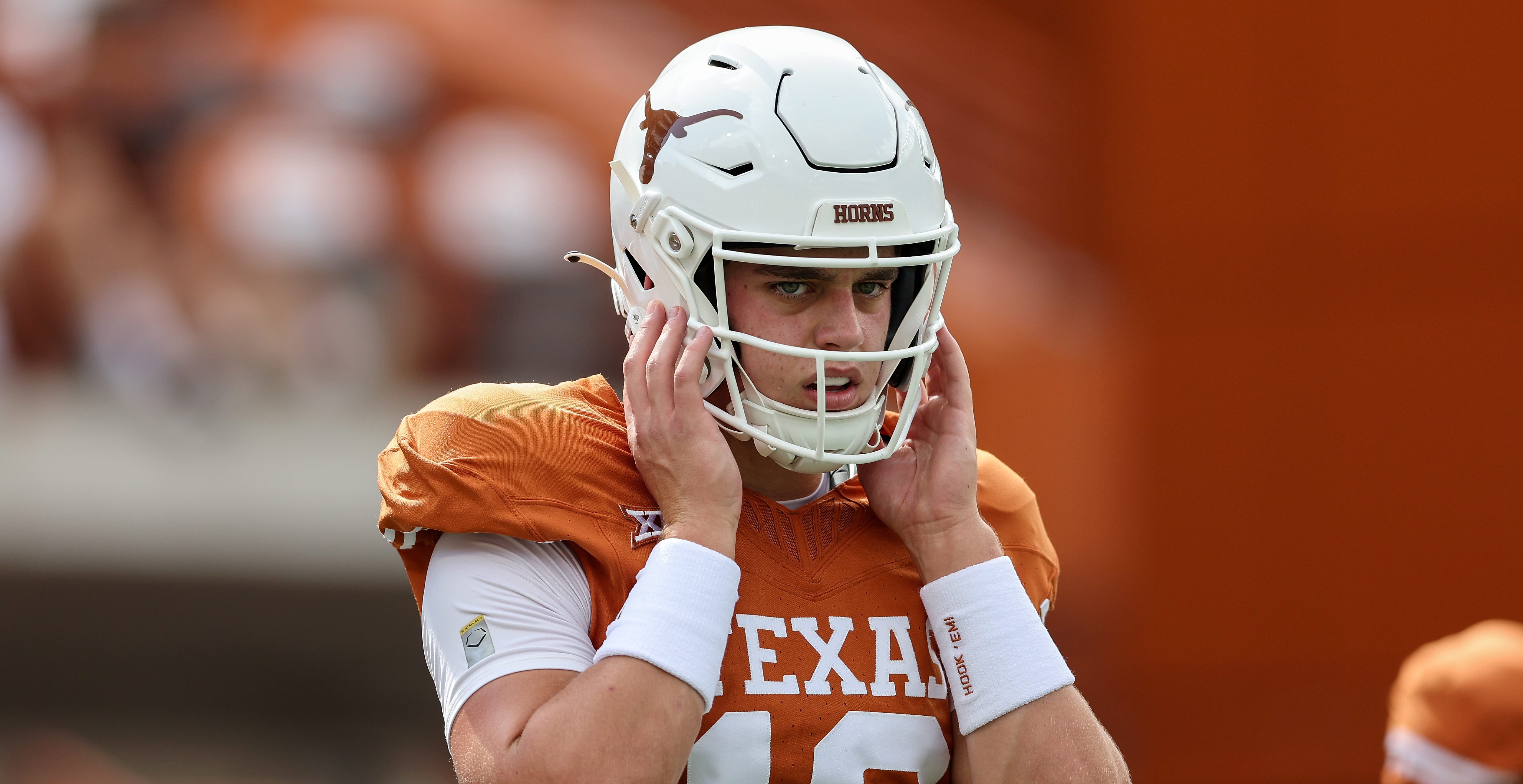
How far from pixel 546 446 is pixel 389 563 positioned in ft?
13.1

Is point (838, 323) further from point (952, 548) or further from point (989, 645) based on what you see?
point (989, 645)

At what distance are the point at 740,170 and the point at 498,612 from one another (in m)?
0.61

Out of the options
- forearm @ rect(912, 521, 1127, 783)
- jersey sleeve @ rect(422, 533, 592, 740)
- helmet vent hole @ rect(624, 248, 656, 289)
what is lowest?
forearm @ rect(912, 521, 1127, 783)

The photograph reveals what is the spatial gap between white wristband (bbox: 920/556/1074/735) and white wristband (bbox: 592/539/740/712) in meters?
0.29

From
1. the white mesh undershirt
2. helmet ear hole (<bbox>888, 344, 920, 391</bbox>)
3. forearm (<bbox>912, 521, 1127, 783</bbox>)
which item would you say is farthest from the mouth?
the white mesh undershirt

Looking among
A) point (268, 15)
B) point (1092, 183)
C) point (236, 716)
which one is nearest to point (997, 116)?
point (1092, 183)

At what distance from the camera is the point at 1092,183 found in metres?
7.41

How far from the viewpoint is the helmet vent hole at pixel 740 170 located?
1938 mm

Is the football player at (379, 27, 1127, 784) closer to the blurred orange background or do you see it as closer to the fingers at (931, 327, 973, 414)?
the fingers at (931, 327, 973, 414)

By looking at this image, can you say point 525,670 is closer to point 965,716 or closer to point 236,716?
point 965,716

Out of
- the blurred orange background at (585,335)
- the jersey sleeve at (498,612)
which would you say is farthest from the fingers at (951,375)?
the blurred orange background at (585,335)

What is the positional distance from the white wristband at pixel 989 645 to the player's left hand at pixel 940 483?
26 millimetres

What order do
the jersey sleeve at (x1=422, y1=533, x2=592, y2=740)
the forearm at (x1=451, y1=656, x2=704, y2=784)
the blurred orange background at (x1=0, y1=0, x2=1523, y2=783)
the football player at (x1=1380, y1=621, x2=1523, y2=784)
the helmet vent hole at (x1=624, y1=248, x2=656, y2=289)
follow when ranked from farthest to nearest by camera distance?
1. the blurred orange background at (x1=0, y1=0, x2=1523, y2=783)
2. the football player at (x1=1380, y1=621, x2=1523, y2=784)
3. the helmet vent hole at (x1=624, y1=248, x2=656, y2=289)
4. the jersey sleeve at (x1=422, y1=533, x2=592, y2=740)
5. the forearm at (x1=451, y1=656, x2=704, y2=784)

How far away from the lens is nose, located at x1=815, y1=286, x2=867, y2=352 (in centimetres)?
192
